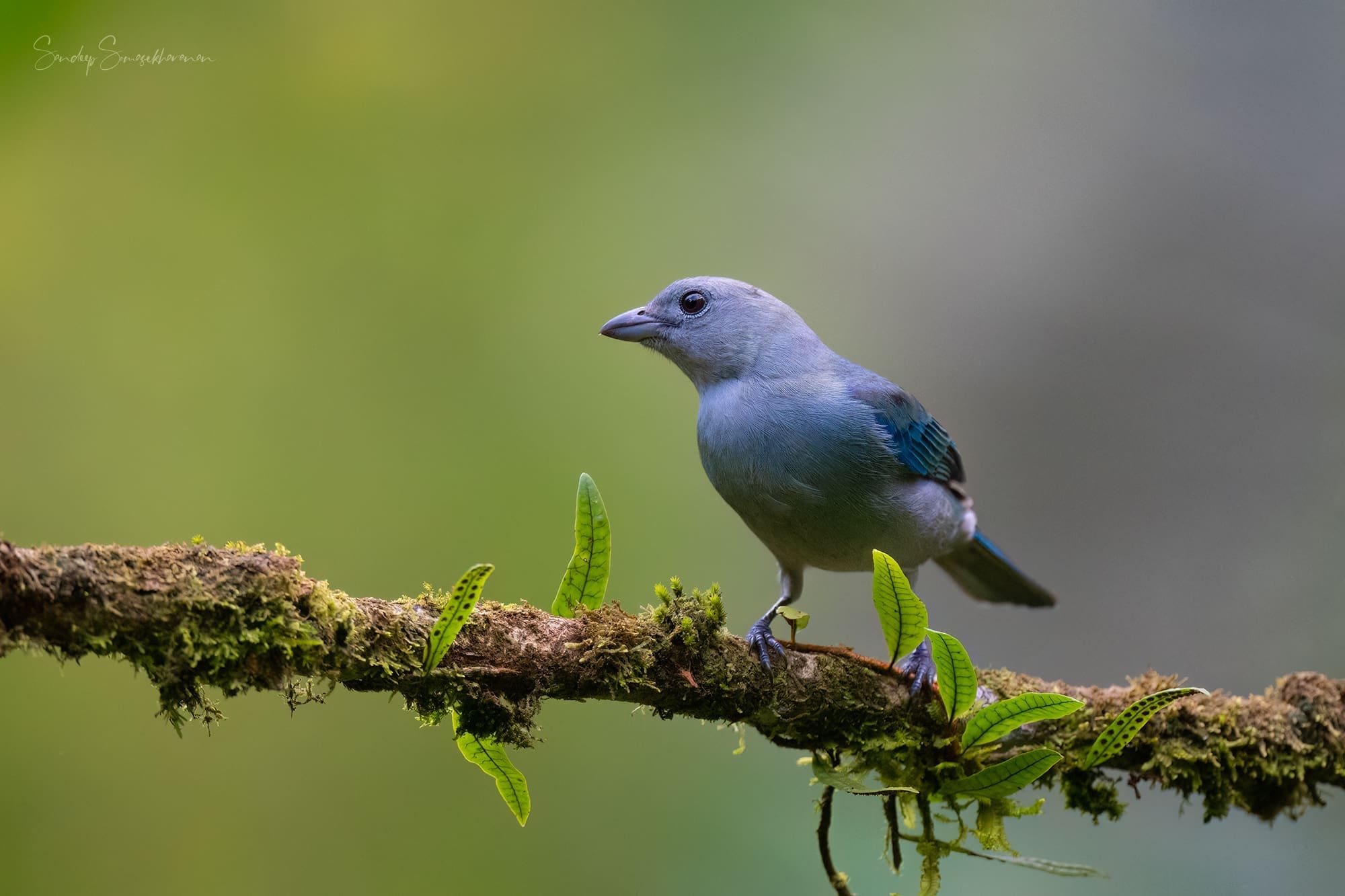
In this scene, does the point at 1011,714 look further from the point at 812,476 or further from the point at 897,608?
the point at 812,476

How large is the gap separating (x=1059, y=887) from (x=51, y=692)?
5.10 metres

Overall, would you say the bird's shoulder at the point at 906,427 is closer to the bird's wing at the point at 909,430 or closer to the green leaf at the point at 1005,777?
the bird's wing at the point at 909,430

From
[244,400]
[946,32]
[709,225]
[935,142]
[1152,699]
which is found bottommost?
[1152,699]

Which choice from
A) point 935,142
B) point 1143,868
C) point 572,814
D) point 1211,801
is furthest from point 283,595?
point 935,142

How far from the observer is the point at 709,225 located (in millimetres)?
6207

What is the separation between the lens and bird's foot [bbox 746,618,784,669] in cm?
268

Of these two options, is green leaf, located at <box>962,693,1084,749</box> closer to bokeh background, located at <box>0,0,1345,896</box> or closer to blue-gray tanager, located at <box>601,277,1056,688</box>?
blue-gray tanager, located at <box>601,277,1056,688</box>

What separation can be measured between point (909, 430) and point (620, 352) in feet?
9.20

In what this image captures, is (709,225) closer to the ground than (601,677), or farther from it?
farther from it

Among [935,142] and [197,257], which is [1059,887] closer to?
[935,142]

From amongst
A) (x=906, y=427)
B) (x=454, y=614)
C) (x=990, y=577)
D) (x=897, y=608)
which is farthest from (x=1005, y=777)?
(x=990, y=577)

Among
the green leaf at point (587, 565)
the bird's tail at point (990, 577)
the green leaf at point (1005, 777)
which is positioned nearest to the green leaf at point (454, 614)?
the green leaf at point (587, 565)

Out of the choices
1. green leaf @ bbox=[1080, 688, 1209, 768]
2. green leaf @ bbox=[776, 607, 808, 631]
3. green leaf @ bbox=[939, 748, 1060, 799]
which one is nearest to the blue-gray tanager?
green leaf @ bbox=[776, 607, 808, 631]

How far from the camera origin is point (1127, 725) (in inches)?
103
